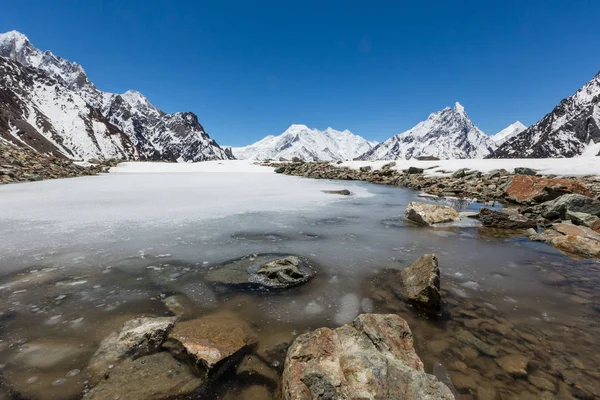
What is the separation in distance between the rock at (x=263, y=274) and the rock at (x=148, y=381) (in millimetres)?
1960

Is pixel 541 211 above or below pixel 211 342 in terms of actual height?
above

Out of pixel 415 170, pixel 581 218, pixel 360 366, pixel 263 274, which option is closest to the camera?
pixel 360 366

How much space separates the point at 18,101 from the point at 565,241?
736ft

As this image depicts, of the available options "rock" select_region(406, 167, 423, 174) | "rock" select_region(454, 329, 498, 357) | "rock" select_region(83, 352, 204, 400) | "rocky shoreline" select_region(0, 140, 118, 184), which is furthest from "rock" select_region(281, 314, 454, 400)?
"rock" select_region(406, 167, 423, 174)

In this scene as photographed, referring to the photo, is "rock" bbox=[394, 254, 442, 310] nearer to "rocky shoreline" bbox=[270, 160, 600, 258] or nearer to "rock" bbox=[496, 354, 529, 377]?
"rock" bbox=[496, 354, 529, 377]

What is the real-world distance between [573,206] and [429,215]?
220 inches

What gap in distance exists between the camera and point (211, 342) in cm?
333

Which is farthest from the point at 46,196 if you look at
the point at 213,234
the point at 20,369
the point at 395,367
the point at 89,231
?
the point at 395,367

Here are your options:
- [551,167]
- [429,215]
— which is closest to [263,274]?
[429,215]

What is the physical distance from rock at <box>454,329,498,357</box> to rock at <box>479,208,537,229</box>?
7.72 meters

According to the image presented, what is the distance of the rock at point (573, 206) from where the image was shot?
10.1 metres

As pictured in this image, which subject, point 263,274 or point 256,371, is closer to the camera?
point 256,371

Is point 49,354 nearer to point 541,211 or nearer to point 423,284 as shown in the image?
point 423,284

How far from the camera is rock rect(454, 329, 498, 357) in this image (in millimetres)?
3481
